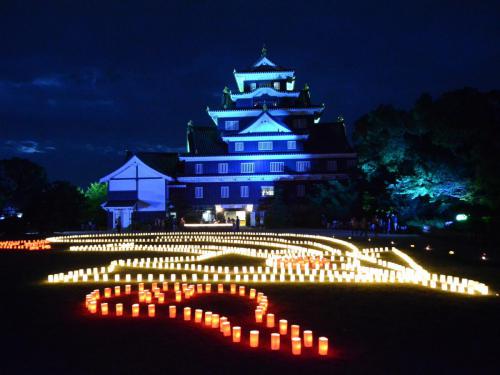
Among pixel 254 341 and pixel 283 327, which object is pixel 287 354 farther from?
pixel 283 327

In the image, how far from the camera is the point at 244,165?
49156mm

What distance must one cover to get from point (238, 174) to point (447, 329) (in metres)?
40.6

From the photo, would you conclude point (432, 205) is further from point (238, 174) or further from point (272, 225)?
point (238, 174)

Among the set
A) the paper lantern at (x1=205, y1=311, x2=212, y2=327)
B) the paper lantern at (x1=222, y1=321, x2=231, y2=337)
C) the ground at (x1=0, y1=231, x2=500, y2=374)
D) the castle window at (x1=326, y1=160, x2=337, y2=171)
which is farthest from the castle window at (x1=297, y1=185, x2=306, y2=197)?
the paper lantern at (x1=222, y1=321, x2=231, y2=337)

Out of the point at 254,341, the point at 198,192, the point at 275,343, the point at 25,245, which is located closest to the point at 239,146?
the point at 198,192

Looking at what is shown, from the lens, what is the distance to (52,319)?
9523 mm

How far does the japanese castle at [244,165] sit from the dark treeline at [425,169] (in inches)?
123

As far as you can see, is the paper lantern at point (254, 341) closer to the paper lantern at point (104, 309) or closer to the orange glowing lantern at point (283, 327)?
the orange glowing lantern at point (283, 327)

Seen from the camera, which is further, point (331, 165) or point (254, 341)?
point (331, 165)

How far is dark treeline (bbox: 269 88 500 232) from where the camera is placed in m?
24.8

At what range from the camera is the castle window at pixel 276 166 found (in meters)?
48.8

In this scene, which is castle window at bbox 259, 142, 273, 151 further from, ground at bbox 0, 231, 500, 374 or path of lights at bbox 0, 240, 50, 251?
ground at bbox 0, 231, 500, 374

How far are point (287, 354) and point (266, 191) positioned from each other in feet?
135

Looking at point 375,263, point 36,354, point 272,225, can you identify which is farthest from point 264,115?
point 36,354
